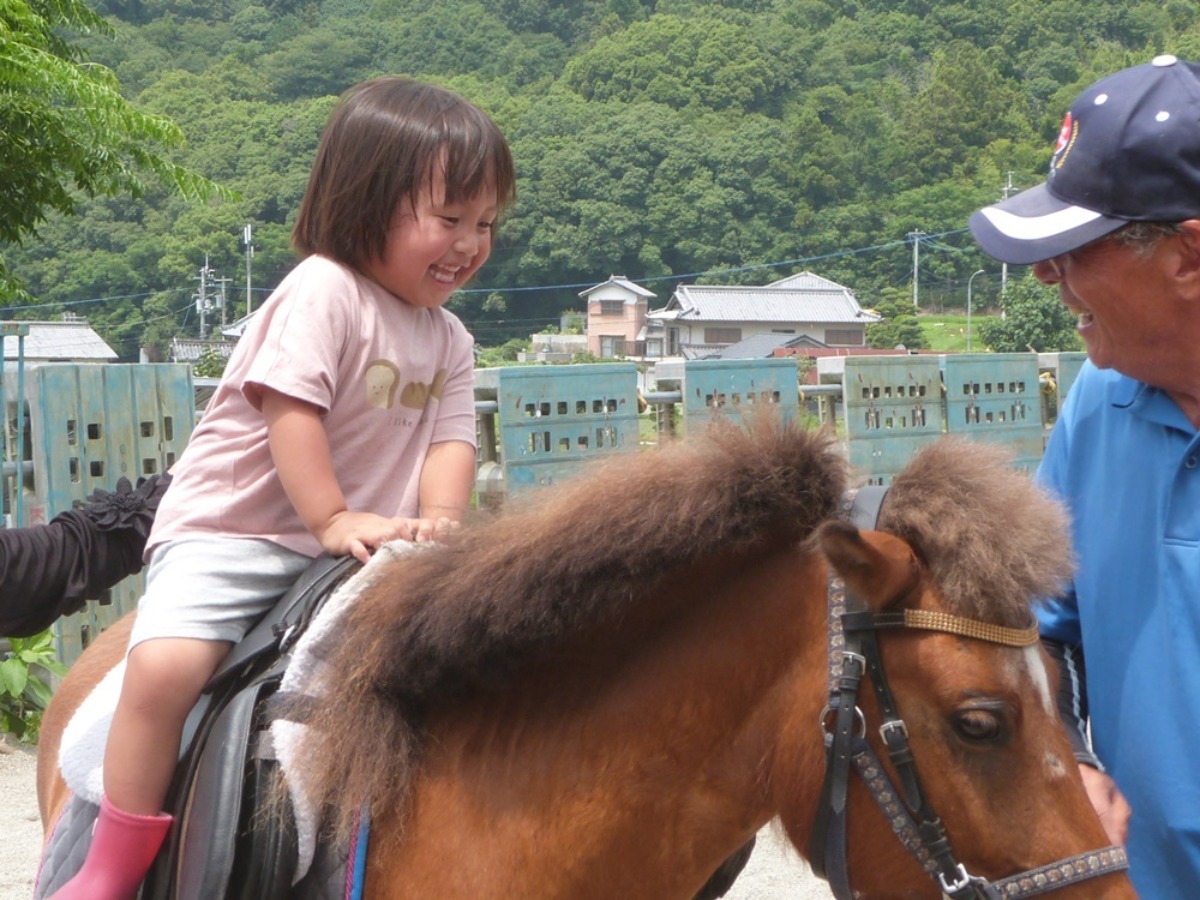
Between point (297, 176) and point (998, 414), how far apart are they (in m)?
59.0

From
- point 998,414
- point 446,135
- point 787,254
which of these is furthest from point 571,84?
point 446,135

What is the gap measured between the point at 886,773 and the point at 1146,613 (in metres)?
0.55

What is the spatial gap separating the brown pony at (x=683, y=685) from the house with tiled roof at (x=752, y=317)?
193ft

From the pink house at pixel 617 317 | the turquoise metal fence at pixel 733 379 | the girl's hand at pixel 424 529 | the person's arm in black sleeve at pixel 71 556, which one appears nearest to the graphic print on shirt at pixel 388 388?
the girl's hand at pixel 424 529

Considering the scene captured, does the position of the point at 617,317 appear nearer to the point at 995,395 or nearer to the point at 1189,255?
the point at 995,395

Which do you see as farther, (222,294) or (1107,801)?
(222,294)

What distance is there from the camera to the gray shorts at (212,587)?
200 centimetres

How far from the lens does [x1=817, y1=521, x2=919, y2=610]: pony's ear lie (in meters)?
1.58

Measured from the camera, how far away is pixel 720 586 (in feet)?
5.92

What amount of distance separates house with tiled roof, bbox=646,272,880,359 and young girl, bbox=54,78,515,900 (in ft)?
191

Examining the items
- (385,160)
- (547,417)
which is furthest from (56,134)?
(385,160)

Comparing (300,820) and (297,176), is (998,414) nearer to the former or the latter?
(300,820)

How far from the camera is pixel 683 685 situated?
1775 millimetres

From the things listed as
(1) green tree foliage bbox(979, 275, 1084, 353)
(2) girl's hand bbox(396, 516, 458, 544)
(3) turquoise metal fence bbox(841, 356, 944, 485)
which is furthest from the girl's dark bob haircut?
(1) green tree foliage bbox(979, 275, 1084, 353)
